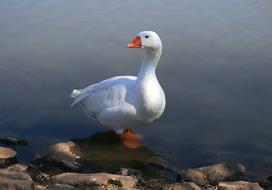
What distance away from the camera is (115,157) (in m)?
6.77

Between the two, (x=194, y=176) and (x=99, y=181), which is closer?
(x=99, y=181)

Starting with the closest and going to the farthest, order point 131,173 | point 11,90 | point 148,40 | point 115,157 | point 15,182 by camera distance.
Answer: point 15,182
point 131,173
point 148,40
point 115,157
point 11,90

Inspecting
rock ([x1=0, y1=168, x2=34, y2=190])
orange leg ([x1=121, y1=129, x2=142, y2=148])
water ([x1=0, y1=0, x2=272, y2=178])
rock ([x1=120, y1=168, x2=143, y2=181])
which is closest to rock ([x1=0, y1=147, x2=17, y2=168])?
water ([x1=0, y1=0, x2=272, y2=178])

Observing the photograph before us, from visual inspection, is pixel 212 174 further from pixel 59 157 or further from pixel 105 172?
pixel 59 157

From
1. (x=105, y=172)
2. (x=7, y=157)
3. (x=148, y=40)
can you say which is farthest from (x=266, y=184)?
(x=7, y=157)

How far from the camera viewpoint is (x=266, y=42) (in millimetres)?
9672

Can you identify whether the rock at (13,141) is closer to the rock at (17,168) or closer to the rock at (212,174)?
the rock at (17,168)

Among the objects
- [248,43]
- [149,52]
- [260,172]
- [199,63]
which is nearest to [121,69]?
[199,63]

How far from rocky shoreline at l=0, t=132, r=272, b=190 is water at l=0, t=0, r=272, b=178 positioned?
277 mm

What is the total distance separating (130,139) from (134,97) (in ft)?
2.47

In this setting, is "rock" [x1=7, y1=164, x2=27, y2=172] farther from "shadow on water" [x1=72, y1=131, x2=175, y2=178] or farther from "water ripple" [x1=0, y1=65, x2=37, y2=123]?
"water ripple" [x1=0, y1=65, x2=37, y2=123]

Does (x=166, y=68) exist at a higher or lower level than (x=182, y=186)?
higher

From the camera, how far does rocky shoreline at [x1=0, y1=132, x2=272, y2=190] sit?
5.32 meters

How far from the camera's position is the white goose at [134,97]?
21.6ft
